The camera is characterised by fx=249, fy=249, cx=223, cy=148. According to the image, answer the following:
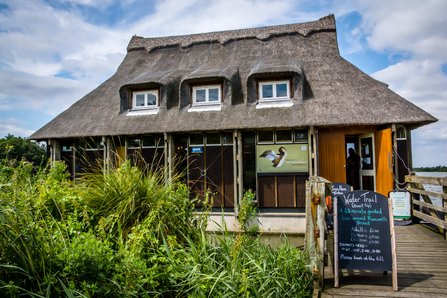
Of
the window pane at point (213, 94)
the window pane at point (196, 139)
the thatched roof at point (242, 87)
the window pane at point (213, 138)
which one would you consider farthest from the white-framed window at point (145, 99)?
the window pane at point (213, 138)

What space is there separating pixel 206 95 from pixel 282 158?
11.7 feet

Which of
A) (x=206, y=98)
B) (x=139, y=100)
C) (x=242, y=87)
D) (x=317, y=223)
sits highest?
(x=242, y=87)

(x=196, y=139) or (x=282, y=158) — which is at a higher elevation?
(x=196, y=139)

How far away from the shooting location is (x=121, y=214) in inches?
131

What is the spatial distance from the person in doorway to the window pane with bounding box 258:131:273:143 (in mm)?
3061

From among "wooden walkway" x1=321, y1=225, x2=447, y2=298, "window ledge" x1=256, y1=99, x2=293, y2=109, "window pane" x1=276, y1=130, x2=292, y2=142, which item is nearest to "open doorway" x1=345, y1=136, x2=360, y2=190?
"window pane" x1=276, y1=130, x2=292, y2=142

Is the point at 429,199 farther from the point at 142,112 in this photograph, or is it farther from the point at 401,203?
the point at 142,112

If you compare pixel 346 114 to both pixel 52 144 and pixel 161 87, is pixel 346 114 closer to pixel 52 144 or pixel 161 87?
pixel 161 87

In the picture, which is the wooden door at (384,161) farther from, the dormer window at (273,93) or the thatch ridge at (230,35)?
the thatch ridge at (230,35)

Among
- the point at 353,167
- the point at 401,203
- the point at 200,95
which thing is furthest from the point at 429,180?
the point at 200,95

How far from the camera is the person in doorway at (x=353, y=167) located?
29.0ft

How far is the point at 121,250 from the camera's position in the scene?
9.41 ft

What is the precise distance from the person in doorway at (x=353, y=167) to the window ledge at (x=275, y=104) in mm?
2987

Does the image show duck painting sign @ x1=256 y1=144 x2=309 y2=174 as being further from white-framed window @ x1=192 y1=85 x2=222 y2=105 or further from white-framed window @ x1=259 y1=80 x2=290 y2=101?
white-framed window @ x1=192 y1=85 x2=222 y2=105
